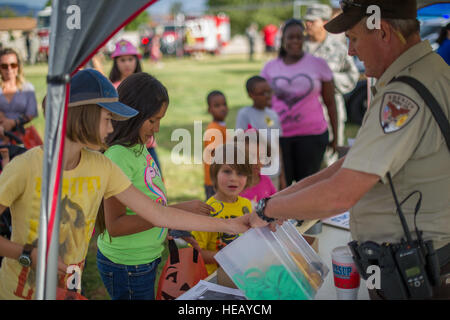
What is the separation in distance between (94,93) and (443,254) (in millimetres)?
1408

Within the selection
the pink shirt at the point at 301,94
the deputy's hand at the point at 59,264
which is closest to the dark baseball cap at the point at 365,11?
the deputy's hand at the point at 59,264

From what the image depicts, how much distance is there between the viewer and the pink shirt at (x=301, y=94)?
4.68 metres

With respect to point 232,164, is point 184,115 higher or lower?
higher

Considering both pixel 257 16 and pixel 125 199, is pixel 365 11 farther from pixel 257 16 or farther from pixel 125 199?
pixel 257 16

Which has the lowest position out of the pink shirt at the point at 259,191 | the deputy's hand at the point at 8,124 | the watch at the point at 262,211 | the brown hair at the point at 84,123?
the pink shirt at the point at 259,191

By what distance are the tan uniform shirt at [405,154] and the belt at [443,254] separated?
0.09 feet

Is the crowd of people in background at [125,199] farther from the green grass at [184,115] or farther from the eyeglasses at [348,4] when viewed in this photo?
the green grass at [184,115]

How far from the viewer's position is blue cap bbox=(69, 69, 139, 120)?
1.79 metres

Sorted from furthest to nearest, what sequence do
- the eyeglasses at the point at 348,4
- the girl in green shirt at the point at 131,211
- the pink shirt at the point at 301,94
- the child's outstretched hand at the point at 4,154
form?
the pink shirt at the point at 301,94
the child's outstretched hand at the point at 4,154
the girl in green shirt at the point at 131,211
the eyeglasses at the point at 348,4

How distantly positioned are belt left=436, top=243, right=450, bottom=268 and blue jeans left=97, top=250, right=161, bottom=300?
1298 mm

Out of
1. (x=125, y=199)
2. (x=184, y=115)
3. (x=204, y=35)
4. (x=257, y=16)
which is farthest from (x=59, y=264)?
(x=257, y=16)

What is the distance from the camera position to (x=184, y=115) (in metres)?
12.0
